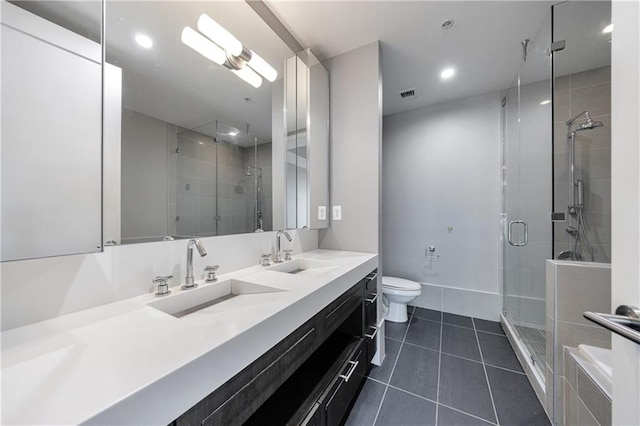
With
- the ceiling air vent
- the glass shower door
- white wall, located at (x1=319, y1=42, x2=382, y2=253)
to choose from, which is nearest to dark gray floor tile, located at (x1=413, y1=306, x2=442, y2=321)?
the glass shower door

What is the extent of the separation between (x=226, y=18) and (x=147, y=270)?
4.47 feet

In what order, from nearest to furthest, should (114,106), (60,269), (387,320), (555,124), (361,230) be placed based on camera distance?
(60,269), (114,106), (555,124), (361,230), (387,320)

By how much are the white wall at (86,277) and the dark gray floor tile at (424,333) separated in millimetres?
1898

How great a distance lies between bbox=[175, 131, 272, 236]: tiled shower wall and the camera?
1.04 meters

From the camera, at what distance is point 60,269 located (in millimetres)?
685

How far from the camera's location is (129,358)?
475mm

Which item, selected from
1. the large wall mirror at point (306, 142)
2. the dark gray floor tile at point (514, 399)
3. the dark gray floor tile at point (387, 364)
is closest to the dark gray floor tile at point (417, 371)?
the dark gray floor tile at point (387, 364)

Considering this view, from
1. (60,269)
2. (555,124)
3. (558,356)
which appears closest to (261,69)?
(60,269)

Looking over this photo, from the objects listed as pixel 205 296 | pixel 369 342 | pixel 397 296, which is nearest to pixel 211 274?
pixel 205 296

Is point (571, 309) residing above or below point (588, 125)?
below

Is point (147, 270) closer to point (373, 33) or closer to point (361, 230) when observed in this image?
point (361, 230)

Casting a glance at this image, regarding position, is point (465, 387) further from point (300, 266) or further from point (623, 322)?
point (623, 322)

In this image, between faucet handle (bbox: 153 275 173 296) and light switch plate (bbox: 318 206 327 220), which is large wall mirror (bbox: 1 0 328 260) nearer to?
faucet handle (bbox: 153 275 173 296)

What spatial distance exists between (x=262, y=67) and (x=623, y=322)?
1802 mm
